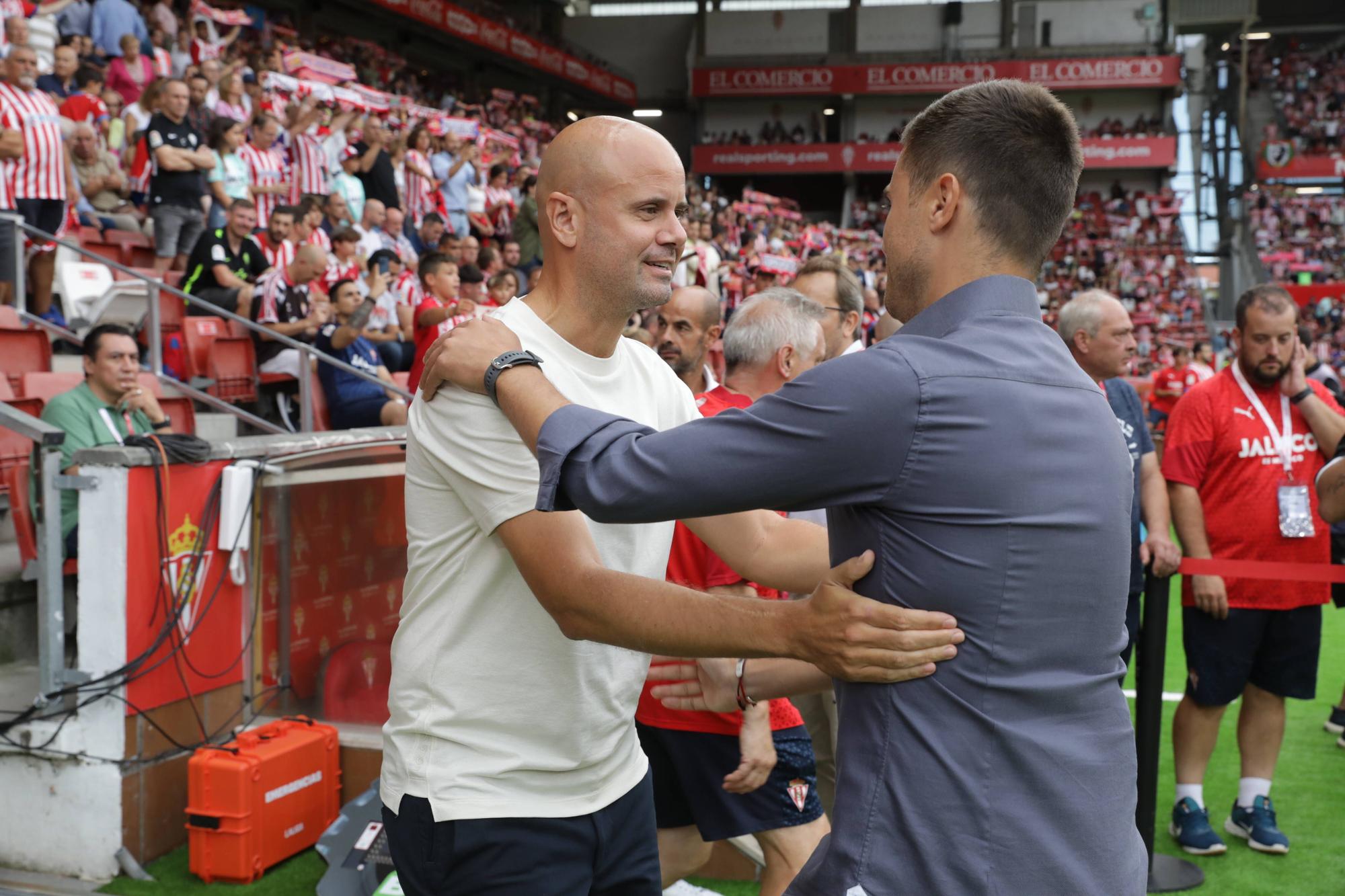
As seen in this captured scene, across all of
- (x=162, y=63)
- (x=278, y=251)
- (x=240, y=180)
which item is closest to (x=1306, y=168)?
(x=162, y=63)

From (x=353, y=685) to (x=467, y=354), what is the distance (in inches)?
129

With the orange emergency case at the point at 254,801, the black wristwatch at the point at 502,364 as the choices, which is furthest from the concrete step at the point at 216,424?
the black wristwatch at the point at 502,364

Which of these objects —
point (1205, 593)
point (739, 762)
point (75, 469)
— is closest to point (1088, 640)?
point (739, 762)

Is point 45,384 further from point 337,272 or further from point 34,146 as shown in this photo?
point 337,272

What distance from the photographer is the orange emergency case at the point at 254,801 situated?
13.1 ft

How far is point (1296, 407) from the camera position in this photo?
450 centimetres

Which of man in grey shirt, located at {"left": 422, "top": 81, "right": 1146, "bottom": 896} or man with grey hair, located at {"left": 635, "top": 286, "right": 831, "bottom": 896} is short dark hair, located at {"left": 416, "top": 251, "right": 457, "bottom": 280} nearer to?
man with grey hair, located at {"left": 635, "top": 286, "right": 831, "bottom": 896}

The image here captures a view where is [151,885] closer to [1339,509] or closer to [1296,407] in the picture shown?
[1339,509]

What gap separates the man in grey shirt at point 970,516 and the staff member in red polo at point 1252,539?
3312 mm

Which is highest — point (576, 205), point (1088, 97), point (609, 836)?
point (1088, 97)

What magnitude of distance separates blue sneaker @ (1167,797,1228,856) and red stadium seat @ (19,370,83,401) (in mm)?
5472

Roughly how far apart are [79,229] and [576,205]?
831 centimetres

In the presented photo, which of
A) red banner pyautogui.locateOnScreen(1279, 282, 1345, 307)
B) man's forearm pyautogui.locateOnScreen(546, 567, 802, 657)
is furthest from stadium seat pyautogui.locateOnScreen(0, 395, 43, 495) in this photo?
red banner pyautogui.locateOnScreen(1279, 282, 1345, 307)

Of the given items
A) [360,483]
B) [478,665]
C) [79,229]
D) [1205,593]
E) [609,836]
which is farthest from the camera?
[79,229]
